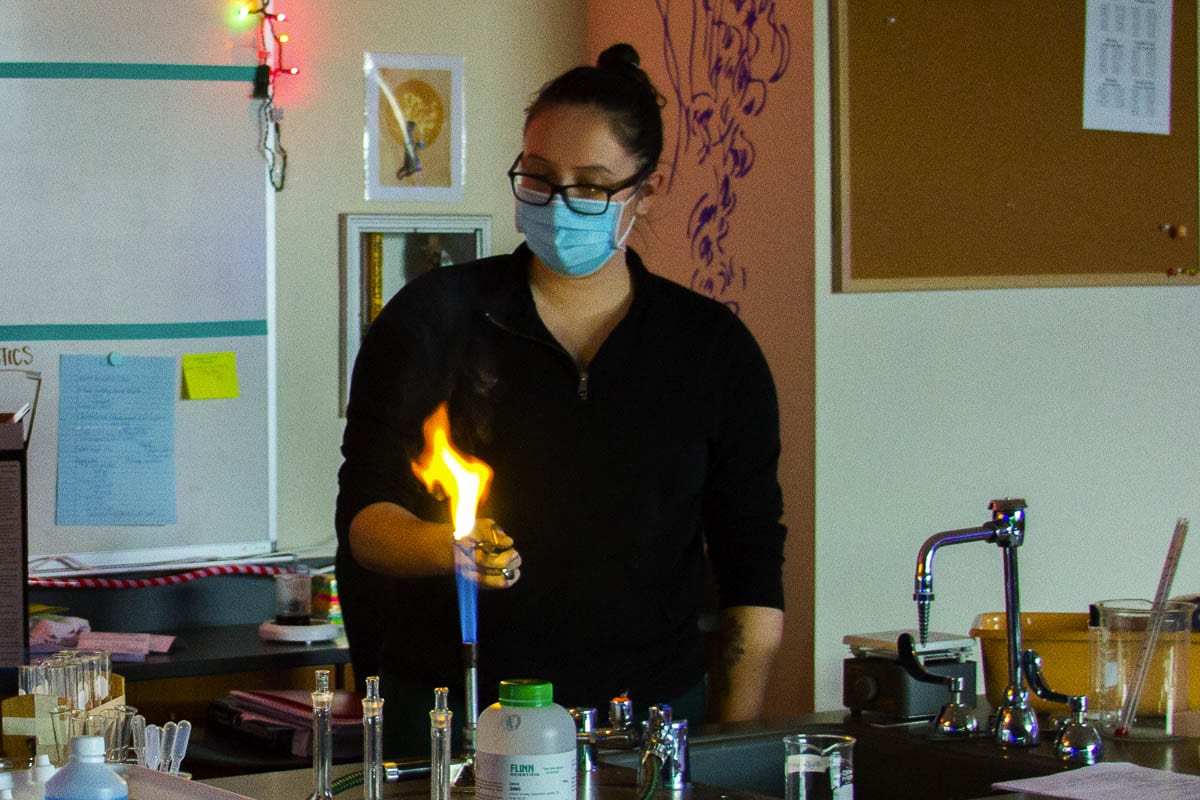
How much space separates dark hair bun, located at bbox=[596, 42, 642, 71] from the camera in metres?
2.49

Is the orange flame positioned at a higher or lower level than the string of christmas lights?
lower

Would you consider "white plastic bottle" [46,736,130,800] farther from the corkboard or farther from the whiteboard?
the whiteboard

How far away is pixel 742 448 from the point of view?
94.3 inches

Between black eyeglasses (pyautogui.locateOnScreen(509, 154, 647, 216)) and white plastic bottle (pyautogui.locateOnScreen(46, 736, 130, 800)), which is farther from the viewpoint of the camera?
black eyeglasses (pyautogui.locateOnScreen(509, 154, 647, 216))

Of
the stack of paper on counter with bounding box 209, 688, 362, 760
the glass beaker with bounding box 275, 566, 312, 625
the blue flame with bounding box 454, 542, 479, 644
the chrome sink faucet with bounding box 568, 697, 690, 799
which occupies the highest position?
the blue flame with bounding box 454, 542, 479, 644

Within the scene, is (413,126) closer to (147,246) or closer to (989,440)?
(147,246)

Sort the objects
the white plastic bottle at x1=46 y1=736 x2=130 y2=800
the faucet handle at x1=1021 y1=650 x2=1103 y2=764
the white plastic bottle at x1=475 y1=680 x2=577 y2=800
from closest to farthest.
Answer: the white plastic bottle at x1=46 y1=736 x2=130 y2=800 → the white plastic bottle at x1=475 y1=680 x2=577 y2=800 → the faucet handle at x1=1021 y1=650 x2=1103 y2=764

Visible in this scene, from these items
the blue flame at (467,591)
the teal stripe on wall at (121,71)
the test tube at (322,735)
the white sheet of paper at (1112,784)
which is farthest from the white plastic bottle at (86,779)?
the teal stripe on wall at (121,71)

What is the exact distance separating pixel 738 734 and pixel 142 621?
6.09ft

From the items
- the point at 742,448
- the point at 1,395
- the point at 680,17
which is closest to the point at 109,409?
the point at 1,395

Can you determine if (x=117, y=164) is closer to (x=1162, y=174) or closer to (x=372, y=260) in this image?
(x=372, y=260)

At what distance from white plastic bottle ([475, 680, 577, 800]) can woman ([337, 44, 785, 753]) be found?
0.72 meters

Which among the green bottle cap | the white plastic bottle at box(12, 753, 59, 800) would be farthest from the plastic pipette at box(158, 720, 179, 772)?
the green bottle cap

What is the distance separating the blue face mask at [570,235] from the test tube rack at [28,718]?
89 centimetres
